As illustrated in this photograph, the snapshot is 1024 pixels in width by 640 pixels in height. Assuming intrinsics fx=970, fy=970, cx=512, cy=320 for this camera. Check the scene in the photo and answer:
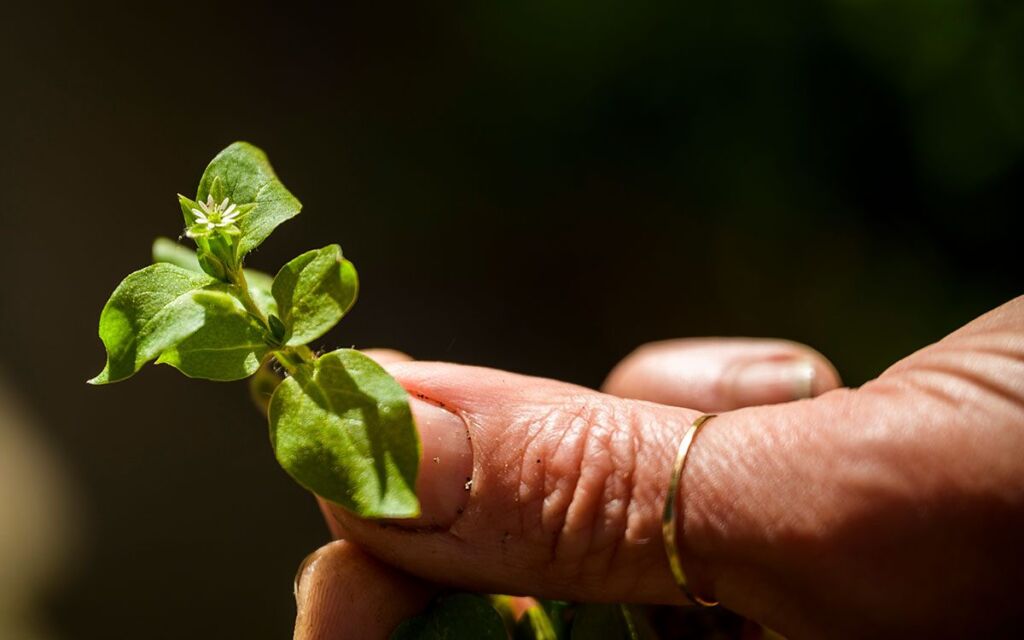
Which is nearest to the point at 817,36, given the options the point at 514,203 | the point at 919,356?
the point at 514,203

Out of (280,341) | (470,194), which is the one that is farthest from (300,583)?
(470,194)

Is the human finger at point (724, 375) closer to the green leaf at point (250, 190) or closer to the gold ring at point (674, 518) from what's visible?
the gold ring at point (674, 518)

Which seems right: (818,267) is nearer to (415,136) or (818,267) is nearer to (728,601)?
(415,136)

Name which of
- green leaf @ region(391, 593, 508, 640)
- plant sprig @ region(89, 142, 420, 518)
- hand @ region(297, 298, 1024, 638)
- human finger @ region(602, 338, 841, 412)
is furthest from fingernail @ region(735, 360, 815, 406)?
plant sprig @ region(89, 142, 420, 518)

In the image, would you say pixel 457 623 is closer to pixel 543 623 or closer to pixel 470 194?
pixel 543 623

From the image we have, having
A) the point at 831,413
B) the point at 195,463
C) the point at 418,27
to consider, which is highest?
the point at 418,27

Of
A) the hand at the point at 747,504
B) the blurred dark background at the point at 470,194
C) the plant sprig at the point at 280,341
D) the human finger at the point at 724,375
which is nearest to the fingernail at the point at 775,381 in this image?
the human finger at the point at 724,375

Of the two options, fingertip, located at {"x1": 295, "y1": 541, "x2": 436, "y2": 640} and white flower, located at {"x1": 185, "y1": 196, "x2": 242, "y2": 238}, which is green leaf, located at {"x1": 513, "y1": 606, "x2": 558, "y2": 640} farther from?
white flower, located at {"x1": 185, "y1": 196, "x2": 242, "y2": 238}
